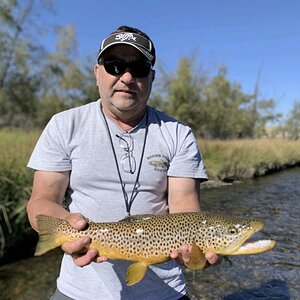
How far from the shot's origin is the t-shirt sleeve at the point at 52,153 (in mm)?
2209

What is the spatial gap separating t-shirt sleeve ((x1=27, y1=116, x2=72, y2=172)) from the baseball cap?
0.57 m

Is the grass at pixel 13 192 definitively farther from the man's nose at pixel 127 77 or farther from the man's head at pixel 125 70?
the man's nose at pixel 127 77

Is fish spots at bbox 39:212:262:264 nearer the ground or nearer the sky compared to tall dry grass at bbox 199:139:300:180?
nearer the sky

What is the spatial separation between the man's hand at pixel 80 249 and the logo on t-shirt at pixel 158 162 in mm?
534

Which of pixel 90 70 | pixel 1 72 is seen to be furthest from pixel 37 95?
pixel 90 70

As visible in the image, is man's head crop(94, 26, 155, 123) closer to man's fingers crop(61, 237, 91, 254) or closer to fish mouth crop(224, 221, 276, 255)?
man's fingers crop(61, 237, 91, 254)

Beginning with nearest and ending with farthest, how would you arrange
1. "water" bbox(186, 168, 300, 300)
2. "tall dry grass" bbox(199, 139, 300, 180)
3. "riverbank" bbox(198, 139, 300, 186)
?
"water" bbox(186, 168, 300, 300) < "riverbank" bbox(198, 139, 300, 186) < "tall dry grass" bbox(199, 139, 300, 180)

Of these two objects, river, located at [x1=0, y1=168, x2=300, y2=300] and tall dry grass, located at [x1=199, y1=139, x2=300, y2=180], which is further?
tall dry grass, located at [x1=199, y1=139, x2=300, y2=180]

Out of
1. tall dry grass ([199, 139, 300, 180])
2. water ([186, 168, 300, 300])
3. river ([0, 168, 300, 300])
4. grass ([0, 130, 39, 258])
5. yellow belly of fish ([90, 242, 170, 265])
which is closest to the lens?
yellow belly of fish ([90, 242, 170, 265])

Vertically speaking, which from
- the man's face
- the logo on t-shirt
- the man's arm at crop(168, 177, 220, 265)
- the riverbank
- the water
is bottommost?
the water

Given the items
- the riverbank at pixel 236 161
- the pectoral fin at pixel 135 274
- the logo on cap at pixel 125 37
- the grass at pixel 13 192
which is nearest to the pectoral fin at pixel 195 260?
the pectoral fin at pixel 135 274

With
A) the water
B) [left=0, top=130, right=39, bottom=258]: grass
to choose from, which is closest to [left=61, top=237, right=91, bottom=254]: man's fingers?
the water

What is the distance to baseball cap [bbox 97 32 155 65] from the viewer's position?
7.41 feet

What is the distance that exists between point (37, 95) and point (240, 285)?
2410cm
